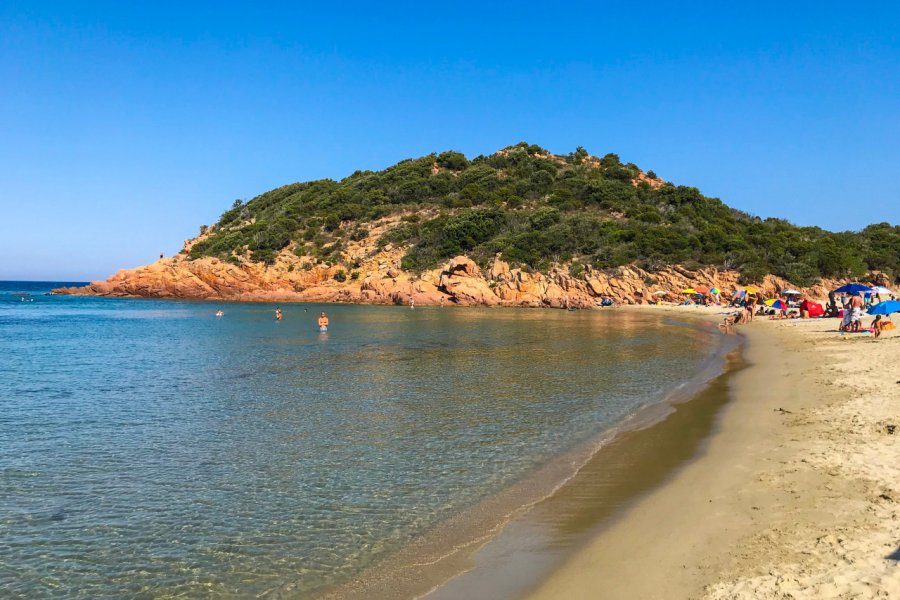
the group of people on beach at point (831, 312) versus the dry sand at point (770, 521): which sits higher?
the group of people on beach at point (831, 312)

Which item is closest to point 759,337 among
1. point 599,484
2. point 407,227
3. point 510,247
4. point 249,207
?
point 599,484

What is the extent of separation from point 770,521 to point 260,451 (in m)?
7.84

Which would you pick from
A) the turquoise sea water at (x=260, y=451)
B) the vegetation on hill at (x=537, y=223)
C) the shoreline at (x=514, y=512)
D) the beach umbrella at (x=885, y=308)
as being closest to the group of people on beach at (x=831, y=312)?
the beach umbrella at (x=885, y=308)

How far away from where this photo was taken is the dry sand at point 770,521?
489cm

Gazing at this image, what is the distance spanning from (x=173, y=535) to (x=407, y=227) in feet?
255

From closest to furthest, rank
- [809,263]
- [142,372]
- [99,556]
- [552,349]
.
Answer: [99,556] < [142,372] < [552,349] < [809,263]

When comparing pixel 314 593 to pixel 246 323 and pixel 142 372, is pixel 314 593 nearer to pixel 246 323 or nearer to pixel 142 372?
pixel 142 372

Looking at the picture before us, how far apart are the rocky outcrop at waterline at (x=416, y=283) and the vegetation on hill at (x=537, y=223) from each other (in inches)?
74.6

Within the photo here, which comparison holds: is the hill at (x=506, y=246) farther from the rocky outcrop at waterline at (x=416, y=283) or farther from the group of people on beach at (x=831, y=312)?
the group of people on beach at (x=831, y=312)

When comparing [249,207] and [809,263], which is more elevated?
[249,207]

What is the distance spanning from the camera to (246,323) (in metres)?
42.3

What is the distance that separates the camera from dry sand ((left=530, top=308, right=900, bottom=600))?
4887mm

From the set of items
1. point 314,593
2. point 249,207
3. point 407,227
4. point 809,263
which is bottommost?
point 314,593

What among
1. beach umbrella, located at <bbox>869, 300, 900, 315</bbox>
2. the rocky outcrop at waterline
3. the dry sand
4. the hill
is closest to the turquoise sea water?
the dry sand
